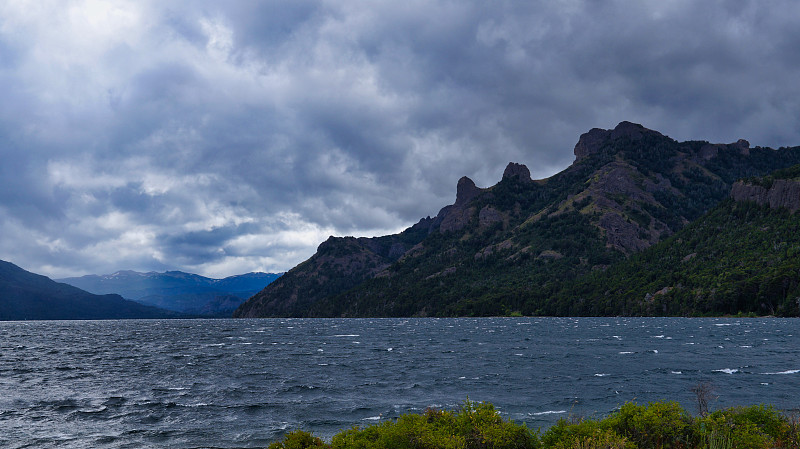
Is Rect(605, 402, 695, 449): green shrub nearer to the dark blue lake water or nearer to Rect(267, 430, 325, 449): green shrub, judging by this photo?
Rect(267, 430, 325, 449): green shrub

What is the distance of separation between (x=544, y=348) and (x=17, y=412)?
74.7 m

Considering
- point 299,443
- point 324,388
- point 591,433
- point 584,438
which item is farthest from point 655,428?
point 324,388

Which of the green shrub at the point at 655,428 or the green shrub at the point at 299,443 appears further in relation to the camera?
the green shrub at the point at 655,428

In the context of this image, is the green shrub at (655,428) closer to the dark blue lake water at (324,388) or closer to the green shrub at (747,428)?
the green shrub at (747,428)

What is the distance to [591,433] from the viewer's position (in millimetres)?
17156

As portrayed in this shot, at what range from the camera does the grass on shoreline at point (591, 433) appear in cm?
1675

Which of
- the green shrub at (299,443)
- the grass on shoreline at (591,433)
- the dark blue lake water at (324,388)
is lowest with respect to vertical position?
the dark blue lake water at (324,388)

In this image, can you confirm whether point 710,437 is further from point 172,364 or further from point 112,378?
point 172,364

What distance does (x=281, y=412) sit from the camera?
37.7m

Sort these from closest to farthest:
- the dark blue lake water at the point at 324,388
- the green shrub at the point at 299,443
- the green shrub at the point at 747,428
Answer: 1. the green shrub at the point at 747,428
2. the green shrub at the point at 299,443
3. the dark blue lake water at the point at 324,388

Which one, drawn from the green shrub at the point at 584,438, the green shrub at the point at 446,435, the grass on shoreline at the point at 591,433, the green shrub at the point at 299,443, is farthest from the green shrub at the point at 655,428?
the green shrub at the point at 299,443

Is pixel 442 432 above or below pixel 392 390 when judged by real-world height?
above

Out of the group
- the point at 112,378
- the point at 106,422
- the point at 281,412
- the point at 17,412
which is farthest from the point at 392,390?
the point at 112,378

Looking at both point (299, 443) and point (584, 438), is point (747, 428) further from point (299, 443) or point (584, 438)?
point (299, 443)
